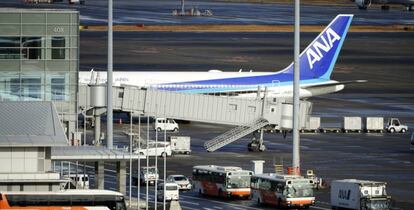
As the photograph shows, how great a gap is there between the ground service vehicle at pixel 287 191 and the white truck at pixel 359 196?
147cm

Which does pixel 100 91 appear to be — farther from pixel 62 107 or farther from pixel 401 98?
pixel 401 98

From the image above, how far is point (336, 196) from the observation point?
296 ft

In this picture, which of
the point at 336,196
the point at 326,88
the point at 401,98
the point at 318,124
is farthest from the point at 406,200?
the point at 401,98

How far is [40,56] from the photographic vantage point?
10188 centimetres

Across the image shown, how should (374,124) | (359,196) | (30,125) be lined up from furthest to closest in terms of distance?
(374,124) < (359,196) < (30,125)

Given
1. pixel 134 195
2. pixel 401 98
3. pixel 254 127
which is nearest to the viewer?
pixel 134 195

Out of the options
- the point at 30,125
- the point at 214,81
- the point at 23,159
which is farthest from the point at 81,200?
the point at 214,81

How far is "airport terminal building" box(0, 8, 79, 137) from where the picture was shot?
10100 cm

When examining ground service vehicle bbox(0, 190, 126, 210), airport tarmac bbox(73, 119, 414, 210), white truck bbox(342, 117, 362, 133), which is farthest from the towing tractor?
ground service vehicle bbox(0, 190, 126, 210)

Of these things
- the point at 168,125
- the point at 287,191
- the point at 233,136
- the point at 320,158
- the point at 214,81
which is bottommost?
the point at 287,191

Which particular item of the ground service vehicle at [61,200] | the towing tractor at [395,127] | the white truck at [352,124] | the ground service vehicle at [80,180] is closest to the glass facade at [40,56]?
the ground service vehicle at [80,180]

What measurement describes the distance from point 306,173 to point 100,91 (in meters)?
A: 15.1

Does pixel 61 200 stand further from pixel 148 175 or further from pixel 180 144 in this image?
pixel 180 144

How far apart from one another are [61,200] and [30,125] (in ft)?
30.6
